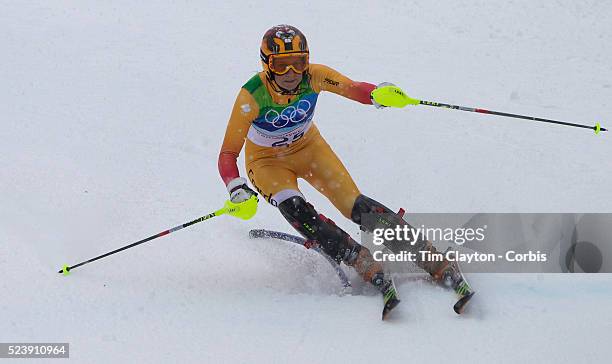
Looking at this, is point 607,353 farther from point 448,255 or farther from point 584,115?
point 584,115

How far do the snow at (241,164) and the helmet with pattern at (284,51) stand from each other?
1.76 meters

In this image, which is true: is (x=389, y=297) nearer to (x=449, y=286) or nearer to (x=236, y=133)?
(x=449, y=286)

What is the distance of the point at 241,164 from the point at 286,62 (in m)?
3.07

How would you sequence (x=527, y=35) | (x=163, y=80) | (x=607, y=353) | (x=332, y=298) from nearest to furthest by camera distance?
(x=607, y=353) < (x=332, y=298) < (x=163, y=80) < (x=527, y=35)

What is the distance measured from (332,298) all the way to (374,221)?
2.33 feet

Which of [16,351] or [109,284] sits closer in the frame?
[16,351]

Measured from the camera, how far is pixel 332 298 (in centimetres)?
524

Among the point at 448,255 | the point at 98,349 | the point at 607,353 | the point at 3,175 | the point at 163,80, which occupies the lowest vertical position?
the point at 607,353

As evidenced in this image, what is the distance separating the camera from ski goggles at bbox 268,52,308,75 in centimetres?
525

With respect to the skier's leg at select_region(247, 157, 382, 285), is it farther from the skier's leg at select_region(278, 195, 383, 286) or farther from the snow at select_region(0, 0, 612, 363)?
the snow at select_region(0, 0, 612, 363)

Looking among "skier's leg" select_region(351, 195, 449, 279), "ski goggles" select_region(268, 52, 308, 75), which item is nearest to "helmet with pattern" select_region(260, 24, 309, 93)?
"ski goggles" select_region(268, 52, 308, 75)

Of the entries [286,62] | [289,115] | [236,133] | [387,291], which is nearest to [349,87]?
[289,115]

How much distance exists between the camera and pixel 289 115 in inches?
220

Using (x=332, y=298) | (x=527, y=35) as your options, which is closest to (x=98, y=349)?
(x=332, y=298)
